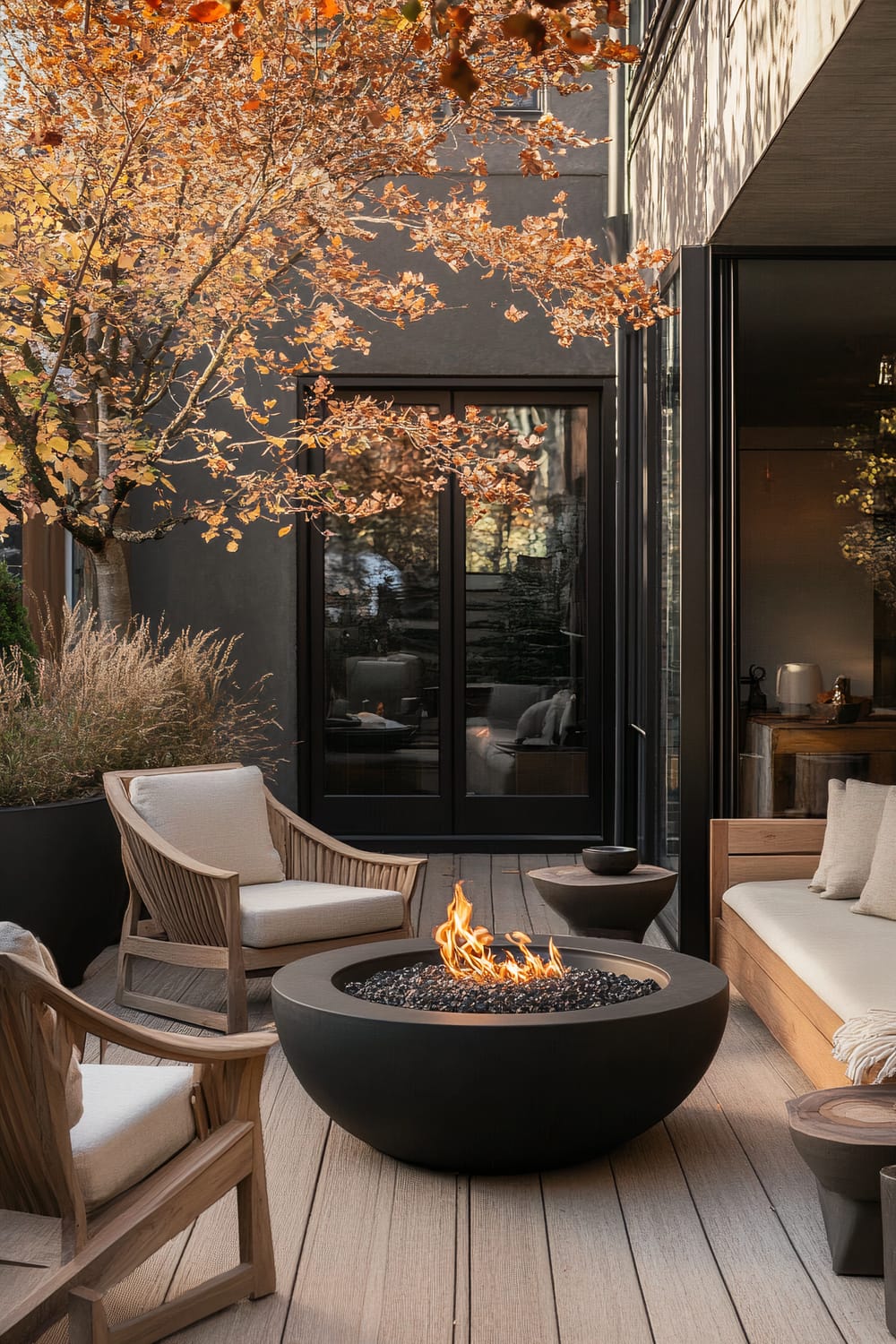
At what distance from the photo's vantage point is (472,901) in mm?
6367

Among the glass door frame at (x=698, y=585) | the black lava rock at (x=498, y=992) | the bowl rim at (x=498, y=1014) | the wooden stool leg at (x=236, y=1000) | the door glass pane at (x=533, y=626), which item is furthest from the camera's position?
the door glass pane at (x=533, y=626)

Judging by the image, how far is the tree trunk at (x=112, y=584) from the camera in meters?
6.02

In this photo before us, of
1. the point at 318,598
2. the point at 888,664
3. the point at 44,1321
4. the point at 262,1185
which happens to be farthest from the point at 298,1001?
the point at 318,598

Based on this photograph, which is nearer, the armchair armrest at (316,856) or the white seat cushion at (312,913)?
the white seat cushion at (312,913)

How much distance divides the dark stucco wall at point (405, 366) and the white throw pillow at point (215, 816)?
2.72 m

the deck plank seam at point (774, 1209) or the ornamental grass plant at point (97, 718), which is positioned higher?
the ornamental grass plant at point (97, 718)

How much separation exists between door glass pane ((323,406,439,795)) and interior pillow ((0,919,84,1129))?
18.5 ft

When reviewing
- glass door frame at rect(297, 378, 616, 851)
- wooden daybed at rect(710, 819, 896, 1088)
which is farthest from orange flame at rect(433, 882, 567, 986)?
glass door frame at rect(297, 378, 616, 851)

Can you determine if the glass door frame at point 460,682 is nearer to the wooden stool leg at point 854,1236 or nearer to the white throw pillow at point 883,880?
the white throw pillow at point 883,880

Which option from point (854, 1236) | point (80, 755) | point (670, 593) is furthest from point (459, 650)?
point (854, 1236)

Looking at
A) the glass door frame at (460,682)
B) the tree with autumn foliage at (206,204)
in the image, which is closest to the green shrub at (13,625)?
the tree with autumn foliage at (206,204)

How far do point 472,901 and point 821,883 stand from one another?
2.27 meters

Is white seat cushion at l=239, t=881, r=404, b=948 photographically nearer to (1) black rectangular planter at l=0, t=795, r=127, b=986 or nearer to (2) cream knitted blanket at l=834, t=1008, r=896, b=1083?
(1) black rectangular planter at l=0, t=795, r=127, b=986

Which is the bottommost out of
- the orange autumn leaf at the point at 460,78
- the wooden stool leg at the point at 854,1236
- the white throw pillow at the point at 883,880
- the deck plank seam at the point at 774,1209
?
the deck plank seam at the point at 774,1209
